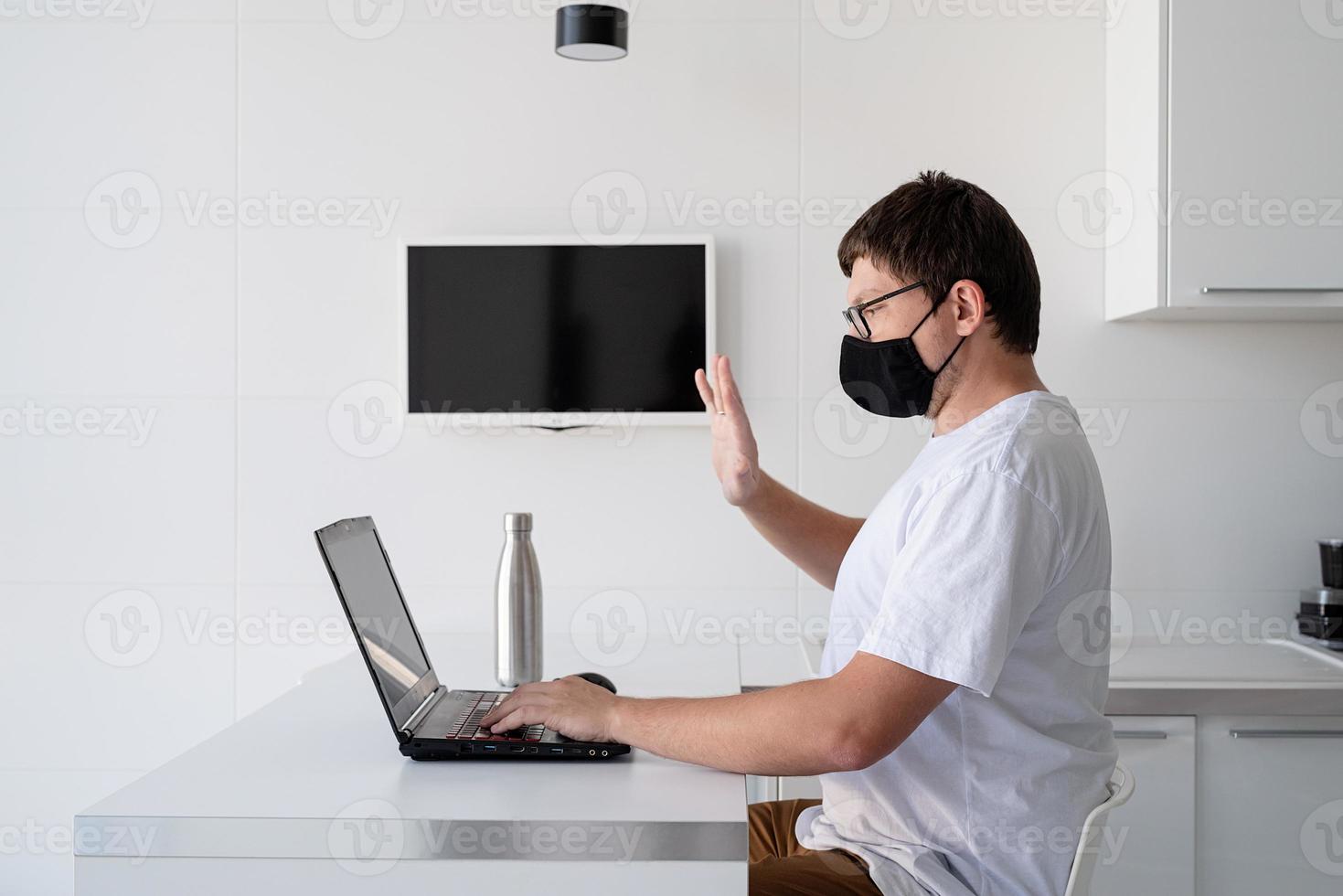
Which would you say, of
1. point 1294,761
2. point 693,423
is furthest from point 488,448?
point 1294,761

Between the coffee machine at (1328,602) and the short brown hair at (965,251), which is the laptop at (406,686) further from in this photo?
the coffee machine at (1328,602)

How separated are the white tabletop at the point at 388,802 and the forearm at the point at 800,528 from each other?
72cm

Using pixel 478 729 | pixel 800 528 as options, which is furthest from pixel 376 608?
pixel 800 528

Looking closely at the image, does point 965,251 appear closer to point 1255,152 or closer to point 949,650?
point 949,650

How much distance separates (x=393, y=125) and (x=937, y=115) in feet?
4.34

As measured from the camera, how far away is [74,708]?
294 centimetres

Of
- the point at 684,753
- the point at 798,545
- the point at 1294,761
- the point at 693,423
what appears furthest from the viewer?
the point at 693,423

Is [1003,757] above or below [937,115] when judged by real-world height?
below

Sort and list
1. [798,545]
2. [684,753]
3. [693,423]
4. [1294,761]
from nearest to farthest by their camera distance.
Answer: [684,753] → [798,545] → [1294,761] → [693,423]

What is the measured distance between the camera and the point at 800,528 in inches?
86.6

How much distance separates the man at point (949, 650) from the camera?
4.49 feet

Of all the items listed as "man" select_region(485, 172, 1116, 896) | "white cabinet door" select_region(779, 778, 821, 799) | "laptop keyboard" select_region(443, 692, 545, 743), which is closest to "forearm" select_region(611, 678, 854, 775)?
"man" select_region(485, 172, 1116, 896)

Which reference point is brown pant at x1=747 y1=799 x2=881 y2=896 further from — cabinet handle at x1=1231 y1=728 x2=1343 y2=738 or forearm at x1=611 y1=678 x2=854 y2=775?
cabinet handle at x1=1231 y1=728 x2=1343 y2=738

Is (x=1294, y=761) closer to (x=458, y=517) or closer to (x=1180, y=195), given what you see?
(x=1180, y=195)
